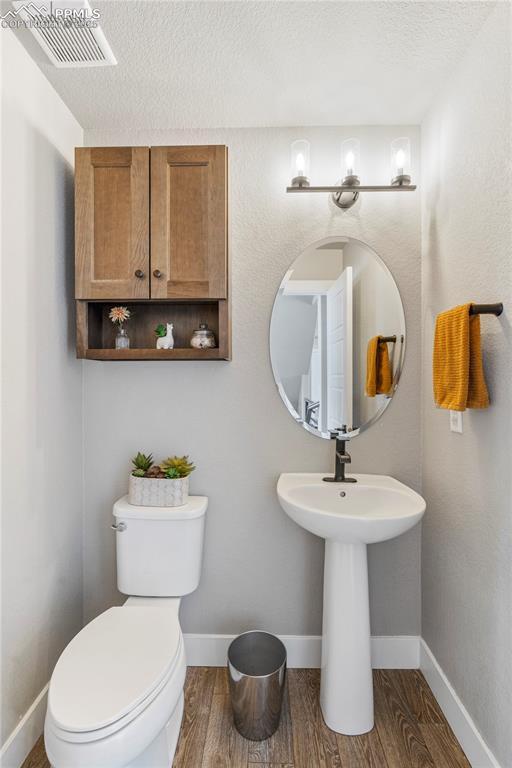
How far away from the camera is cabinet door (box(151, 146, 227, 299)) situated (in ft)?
5.65

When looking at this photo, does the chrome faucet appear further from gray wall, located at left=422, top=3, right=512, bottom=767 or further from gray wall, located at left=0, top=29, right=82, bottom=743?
gray wall, located at left=0, top=29, right=82, bottom=743

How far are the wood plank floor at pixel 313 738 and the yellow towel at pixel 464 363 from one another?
1231 mm

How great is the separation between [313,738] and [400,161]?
7.46 ft

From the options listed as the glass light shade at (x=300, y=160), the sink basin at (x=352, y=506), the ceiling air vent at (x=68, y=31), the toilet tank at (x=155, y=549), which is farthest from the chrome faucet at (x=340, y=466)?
the ceiling air vent at (x=68, y=31)

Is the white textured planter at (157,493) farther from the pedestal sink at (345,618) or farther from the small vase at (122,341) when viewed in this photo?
the small vase at (122,341)

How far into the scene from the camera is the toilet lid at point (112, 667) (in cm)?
114

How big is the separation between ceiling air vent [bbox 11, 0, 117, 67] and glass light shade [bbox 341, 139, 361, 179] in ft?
3.06

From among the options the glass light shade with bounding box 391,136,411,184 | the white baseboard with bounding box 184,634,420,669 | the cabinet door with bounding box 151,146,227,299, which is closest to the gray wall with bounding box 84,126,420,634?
the white baseboard with bounding box 184,634,420,669

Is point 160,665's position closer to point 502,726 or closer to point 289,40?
point 502,726

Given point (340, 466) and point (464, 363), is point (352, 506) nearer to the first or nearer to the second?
point (340, 466)

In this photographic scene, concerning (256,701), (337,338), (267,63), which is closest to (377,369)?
(337,338)

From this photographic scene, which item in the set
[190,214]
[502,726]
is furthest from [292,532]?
[190,214]

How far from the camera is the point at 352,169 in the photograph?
181cm

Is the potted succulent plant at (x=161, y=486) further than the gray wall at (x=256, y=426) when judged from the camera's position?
No
